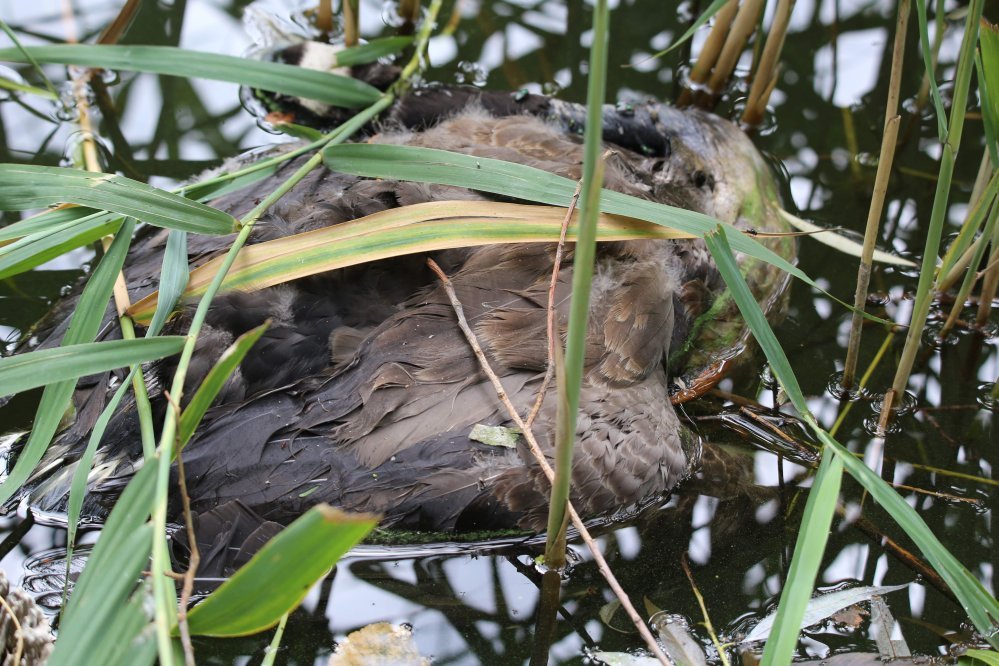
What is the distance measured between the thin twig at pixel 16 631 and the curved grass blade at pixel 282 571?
0.52 m

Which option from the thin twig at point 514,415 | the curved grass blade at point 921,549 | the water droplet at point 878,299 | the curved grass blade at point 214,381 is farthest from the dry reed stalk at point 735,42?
the curved grass blade at point 214,381

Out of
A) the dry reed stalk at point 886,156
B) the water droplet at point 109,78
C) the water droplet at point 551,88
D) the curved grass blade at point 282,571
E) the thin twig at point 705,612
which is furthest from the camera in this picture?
the water droplet at point 551,88

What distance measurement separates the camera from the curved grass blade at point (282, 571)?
126cm

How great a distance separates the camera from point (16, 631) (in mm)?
1769

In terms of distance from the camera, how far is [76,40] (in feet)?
11.0

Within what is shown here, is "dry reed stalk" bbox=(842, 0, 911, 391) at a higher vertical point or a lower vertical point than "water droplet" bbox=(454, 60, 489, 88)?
lower

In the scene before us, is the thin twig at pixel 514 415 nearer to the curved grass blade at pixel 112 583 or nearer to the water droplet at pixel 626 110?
the curved grass blade at pixel 112 583

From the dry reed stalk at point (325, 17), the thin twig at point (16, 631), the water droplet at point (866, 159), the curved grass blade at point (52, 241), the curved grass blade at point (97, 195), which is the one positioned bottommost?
the thin twig at point (16, 631)

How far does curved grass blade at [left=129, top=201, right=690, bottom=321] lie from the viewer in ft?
6.79

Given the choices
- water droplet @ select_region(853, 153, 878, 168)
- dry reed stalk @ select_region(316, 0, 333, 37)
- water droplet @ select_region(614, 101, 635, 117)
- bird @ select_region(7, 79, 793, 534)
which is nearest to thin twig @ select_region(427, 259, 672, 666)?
bird @ select_region(7, 79, 793, 534)

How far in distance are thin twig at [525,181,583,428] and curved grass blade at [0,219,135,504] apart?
0.87m

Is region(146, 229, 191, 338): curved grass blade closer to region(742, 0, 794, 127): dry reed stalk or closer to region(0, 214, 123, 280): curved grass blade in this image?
region(0, 214, 123, 280): curved grass blade

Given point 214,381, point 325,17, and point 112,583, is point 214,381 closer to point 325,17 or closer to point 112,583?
point 112,583

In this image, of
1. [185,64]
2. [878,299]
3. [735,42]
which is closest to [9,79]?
[185,64]
